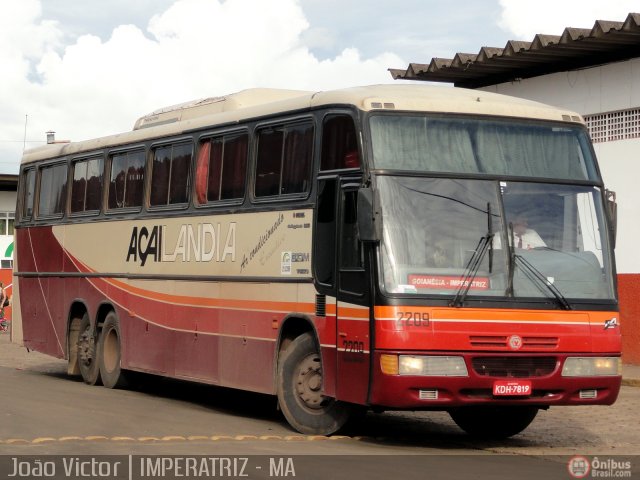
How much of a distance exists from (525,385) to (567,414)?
4884 mm

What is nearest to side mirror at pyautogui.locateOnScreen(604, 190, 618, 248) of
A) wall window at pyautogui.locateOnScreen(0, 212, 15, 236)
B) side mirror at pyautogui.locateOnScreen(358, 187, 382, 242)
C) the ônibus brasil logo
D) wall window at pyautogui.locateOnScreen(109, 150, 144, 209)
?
the ônibus brasil logo

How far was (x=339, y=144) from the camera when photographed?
44.0 ft

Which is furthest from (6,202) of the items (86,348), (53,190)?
(86,348)

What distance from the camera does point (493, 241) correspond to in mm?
12641

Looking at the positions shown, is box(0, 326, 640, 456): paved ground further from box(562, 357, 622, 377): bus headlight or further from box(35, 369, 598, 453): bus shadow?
box(562, 357, 622, 377): bus headlight

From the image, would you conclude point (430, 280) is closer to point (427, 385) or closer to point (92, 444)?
point (427, 385)

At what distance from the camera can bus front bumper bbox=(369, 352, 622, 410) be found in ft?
39.9

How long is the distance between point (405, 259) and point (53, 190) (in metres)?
10.7

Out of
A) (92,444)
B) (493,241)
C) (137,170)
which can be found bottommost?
(92,444)

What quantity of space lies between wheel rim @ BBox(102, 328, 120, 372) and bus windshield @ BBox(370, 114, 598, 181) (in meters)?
7.90

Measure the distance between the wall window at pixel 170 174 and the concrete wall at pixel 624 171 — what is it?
8.57 m

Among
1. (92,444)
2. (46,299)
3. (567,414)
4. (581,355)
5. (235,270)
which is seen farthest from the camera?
(46,299)

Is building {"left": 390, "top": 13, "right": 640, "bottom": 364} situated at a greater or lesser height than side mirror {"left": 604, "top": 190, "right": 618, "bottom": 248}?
greater

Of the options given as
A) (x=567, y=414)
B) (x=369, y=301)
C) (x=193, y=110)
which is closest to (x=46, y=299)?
(x=193, y=110)
